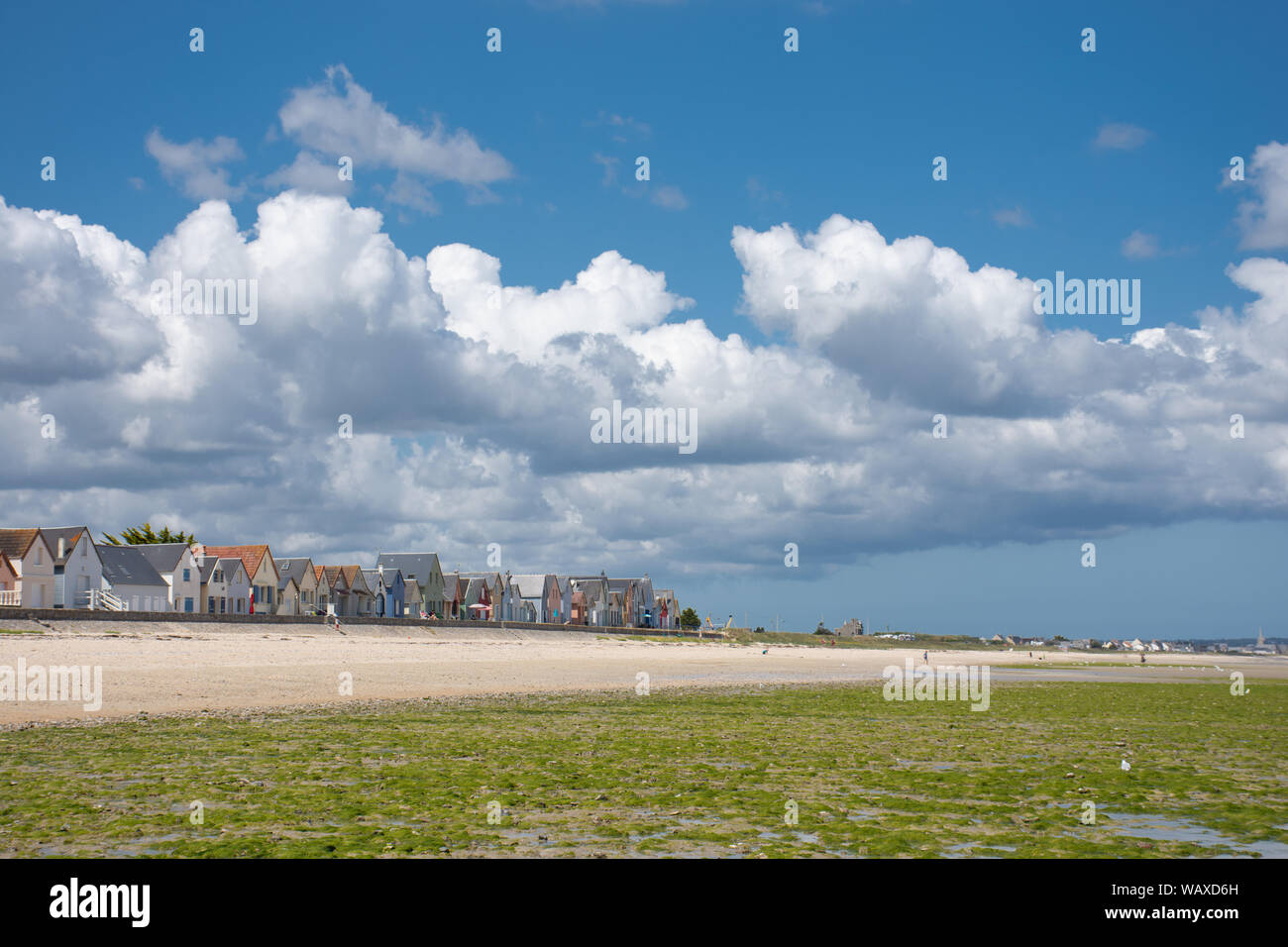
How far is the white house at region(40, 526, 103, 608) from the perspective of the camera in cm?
8462

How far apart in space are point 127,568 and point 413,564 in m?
49.8

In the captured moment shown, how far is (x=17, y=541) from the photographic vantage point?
81875 millimetres

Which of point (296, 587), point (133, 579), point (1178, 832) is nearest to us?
point (1178, 832)

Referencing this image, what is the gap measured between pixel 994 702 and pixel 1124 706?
15.1 ft

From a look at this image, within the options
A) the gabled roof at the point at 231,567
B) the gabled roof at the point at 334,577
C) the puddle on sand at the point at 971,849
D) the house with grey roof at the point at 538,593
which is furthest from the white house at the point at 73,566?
the puddle on sand at the point at 971,849

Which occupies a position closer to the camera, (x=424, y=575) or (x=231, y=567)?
(x=231, y=567)

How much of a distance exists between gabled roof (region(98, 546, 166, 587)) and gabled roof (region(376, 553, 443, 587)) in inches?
1715

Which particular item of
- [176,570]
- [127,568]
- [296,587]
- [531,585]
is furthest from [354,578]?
[531,585]

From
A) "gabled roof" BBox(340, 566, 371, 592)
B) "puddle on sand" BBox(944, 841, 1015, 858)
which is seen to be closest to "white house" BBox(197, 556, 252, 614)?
"gabled roof" BBox(340, 566, 371, 592)

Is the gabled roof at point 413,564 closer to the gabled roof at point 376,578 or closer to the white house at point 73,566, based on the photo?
the gabled roof at point 376,578

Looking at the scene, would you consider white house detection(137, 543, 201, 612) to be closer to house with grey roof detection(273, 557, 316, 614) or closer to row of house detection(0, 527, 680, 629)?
row of house detection(0, 527, 680, 629)

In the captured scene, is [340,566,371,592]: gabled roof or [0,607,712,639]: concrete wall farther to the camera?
[340,566,371,592]: gabled roof

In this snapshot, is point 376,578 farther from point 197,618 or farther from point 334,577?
point 197,618
